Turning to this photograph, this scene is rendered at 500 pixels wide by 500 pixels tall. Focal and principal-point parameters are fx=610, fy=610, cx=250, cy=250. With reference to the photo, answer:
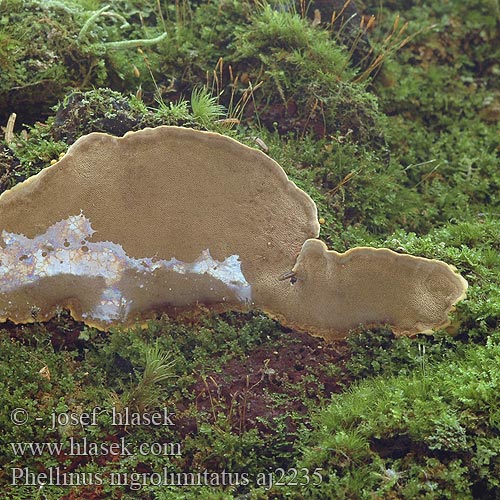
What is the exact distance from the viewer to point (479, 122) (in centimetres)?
588

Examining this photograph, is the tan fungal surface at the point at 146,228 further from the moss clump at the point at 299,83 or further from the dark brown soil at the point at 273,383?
the moss clump at the point at 299,83

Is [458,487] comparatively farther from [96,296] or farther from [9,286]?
[9,286]

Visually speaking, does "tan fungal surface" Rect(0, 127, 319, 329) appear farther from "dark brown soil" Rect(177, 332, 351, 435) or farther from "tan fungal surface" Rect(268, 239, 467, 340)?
"dark brown soil" Rect(177, 332, 351, 435)

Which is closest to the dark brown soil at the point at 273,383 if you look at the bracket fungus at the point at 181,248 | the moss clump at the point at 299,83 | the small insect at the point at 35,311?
the bracket fungus at the point at 181,248

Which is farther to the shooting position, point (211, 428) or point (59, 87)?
point (59, 87)

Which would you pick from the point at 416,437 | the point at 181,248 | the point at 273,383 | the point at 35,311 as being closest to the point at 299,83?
the point at 181,248

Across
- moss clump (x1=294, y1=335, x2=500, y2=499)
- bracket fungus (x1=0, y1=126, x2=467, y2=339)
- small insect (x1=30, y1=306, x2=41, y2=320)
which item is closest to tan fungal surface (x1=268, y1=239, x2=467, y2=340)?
bracket fungus (x1=0, y1=126, x2=467, y2=339)

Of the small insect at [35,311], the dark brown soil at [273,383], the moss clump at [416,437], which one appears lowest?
the small insect at [35,311]

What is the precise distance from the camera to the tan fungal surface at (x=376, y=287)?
3.79 metres

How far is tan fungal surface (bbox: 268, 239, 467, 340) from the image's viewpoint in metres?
3.79

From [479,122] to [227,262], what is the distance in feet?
11.0

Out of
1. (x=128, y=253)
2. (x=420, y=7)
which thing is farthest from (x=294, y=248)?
(x=420, y=7)

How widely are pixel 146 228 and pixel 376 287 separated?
148 cm

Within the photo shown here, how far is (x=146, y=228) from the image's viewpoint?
3.79 m
